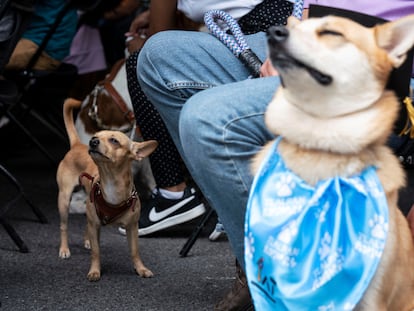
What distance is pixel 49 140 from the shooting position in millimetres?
6141

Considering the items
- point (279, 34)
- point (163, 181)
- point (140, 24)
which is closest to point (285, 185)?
point (279, 34)

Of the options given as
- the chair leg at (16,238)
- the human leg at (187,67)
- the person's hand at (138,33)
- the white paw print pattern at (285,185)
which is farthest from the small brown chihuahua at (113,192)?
the white paw print pattern at (285,185)

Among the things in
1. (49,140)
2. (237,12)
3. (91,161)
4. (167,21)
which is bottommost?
(49,140)

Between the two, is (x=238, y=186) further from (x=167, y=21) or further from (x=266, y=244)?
(x=167, y=21)

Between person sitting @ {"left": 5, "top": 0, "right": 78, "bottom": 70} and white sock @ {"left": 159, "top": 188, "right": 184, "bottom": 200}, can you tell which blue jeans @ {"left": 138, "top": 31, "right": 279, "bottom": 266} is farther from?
person sitting @ {"left": 5, "top": 0, "right": 78, "bottom": 70}

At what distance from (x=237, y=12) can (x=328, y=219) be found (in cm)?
117

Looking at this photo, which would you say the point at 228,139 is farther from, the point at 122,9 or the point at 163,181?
the point at 122,9

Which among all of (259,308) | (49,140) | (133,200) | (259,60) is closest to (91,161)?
(133,200)

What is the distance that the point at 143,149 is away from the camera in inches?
126

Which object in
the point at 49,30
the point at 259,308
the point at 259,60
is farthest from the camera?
the point at 49,30

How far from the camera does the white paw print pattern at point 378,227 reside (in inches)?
67.6

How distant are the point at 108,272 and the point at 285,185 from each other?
1.50m

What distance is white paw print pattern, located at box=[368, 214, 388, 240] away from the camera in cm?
172

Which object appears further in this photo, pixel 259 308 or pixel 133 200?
pixel 133 200
